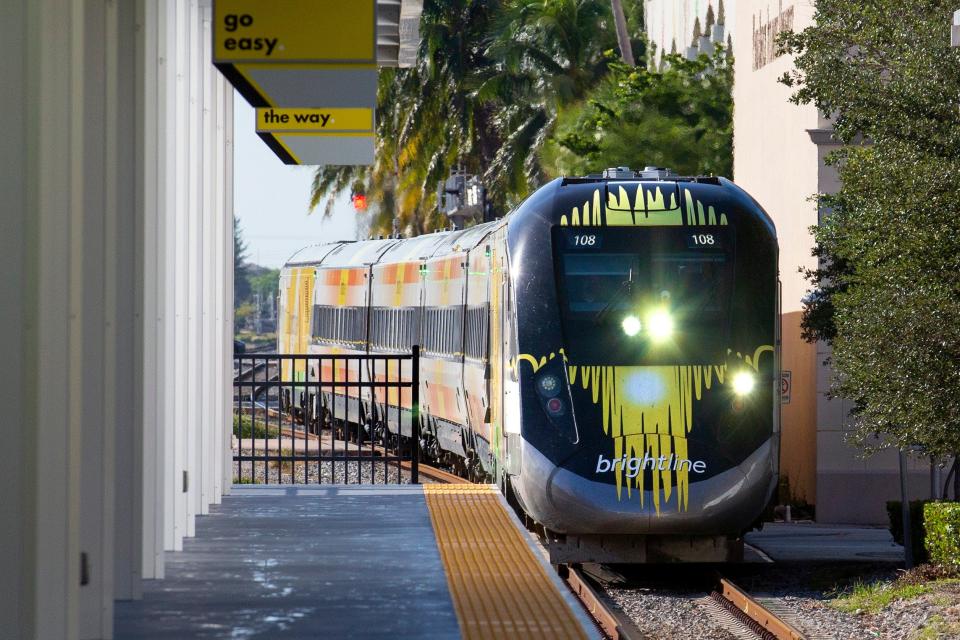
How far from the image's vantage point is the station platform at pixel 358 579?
286 inches

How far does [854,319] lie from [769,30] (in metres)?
11.1

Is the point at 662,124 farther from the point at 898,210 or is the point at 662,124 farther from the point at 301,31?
the point at 301,31

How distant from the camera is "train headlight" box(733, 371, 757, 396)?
13969 mm

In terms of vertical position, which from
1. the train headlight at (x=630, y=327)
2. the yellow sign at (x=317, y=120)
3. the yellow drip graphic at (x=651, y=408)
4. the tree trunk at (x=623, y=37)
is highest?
the tree trunk at (x=623, y=37)

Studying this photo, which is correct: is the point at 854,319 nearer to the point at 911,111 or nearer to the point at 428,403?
the point at 911,111

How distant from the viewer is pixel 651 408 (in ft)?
45.4

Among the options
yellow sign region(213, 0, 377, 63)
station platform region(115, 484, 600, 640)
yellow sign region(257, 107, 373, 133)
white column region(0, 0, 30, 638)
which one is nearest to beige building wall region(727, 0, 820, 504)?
yellow sign region(257, 107, 373, 133)

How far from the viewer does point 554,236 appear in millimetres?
14242

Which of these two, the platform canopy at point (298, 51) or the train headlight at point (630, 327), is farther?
the train headlight at point (630, 327)

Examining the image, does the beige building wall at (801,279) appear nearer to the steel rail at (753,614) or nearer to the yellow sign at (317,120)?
the steel rail at (753,614)

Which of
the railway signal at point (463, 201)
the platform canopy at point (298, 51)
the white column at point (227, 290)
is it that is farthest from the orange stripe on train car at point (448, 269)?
the railway signal at point (463, 201)

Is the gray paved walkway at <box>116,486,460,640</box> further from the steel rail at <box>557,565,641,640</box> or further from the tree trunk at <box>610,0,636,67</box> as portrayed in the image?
the tree trunk at <box>610,0,636,67</box>

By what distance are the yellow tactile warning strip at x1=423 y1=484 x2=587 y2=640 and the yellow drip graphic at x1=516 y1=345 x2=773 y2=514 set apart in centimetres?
218

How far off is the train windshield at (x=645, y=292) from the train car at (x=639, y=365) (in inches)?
0.5
